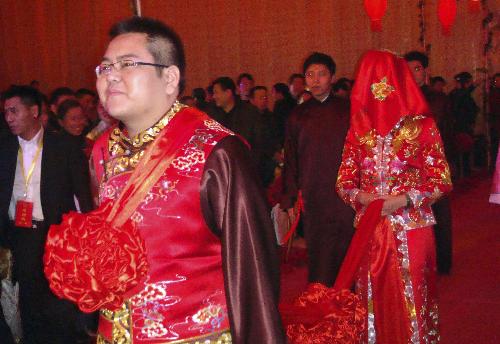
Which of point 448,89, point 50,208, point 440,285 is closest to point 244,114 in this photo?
point 440,285

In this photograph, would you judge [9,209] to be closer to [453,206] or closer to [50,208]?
[50,208]

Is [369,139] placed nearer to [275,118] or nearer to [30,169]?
[30,169]

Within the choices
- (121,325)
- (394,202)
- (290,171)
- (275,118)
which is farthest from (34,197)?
(275,118)

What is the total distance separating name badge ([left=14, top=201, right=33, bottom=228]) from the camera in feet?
12.5

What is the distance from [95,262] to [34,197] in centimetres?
242

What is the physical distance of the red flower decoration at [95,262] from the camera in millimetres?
1596

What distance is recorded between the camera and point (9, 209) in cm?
385

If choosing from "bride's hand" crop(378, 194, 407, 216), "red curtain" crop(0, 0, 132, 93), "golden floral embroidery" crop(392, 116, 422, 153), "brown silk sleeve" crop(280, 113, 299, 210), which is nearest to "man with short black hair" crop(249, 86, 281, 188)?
"brown silk sleeve" crop(280, 113, 299, 210)

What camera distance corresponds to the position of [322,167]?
14.7 ft

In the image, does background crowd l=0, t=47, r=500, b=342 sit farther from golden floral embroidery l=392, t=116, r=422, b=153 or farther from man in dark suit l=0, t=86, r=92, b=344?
golden floral embroidery l=392, t=116, r=422, b=153

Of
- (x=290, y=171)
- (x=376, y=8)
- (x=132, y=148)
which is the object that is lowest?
(x=290, y=171)

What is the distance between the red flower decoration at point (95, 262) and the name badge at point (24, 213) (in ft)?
7.35

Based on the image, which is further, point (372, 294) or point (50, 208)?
point (50, 208)

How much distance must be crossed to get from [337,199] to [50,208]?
171cm
